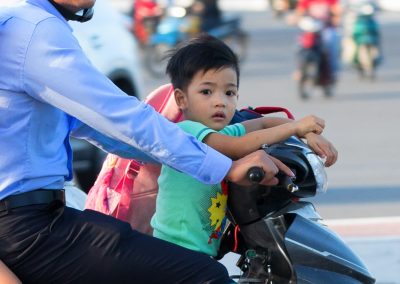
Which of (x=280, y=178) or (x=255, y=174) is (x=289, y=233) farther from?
(x=255, y=174)

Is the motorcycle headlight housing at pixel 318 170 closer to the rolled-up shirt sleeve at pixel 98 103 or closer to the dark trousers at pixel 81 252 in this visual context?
the rolled-up shirt sleeve at pixel 98 103

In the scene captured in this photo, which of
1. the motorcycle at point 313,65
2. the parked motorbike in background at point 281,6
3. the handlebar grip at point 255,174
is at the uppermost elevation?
the parked motorbike in background at point 281,6

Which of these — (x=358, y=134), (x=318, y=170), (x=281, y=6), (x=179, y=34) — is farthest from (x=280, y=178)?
(x=281, y=6)

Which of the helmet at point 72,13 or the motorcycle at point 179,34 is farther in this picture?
the motorcycle at point 179,34

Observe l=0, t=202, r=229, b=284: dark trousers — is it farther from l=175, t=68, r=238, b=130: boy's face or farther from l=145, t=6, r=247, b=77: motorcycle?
l=145, t=6, r=247, b=77: motorcycle

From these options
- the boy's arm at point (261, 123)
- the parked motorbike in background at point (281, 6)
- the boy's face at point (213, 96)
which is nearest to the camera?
the boy's face at point (213, 96)

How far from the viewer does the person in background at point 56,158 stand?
3180 millimetres

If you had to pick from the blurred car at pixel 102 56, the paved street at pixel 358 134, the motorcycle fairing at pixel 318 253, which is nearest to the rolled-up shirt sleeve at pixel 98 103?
the motorcycle fairing at pixel 318 253

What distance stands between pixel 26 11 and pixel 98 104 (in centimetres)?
32

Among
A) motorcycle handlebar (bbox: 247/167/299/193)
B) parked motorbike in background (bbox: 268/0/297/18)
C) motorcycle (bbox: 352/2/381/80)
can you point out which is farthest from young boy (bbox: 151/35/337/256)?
parked motorbike in background (bbox: 268/0/297/18)

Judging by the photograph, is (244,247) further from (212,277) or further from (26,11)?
(26,11)

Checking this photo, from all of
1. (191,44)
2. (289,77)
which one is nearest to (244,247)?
(191,44)

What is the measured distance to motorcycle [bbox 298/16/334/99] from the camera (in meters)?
16.2

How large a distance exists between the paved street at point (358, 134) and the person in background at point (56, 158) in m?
2.92
